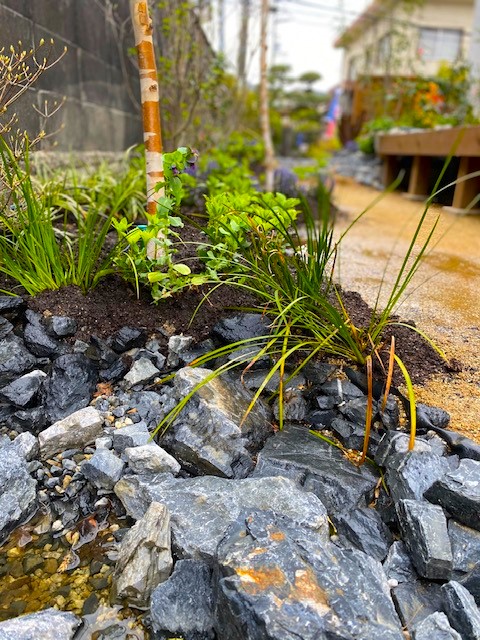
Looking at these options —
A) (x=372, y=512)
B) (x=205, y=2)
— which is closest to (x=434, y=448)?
(x=372, y=512)

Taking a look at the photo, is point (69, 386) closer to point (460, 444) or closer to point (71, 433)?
point (71, 433)

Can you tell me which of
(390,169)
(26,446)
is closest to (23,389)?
(26,446)

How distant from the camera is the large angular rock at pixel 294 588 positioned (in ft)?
4.14

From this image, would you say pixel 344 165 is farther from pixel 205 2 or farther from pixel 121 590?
pixel 121 590

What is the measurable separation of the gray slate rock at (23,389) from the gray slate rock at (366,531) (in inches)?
49.2

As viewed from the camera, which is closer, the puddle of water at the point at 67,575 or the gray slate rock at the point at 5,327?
the puddle of water at the point at 67,575

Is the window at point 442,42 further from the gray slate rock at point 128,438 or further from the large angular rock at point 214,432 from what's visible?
the gray slate rock at point 128,438

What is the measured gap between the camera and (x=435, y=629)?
1.35 m

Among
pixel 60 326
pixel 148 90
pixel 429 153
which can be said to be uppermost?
pixel 148 90

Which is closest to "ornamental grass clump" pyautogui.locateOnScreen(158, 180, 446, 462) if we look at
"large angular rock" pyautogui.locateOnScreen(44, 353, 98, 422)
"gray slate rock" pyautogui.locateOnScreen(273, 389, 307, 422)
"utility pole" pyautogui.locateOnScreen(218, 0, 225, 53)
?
"gray slate rock" pyautogui.locateOnScreen(273, 389, 307, 422)

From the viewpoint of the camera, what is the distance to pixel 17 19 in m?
3.26

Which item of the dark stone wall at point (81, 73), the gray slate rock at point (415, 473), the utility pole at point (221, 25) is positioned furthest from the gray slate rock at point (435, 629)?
the utility pole at point (221, 25)

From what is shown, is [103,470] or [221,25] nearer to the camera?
[103,470]

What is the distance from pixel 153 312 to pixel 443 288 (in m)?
1.58
